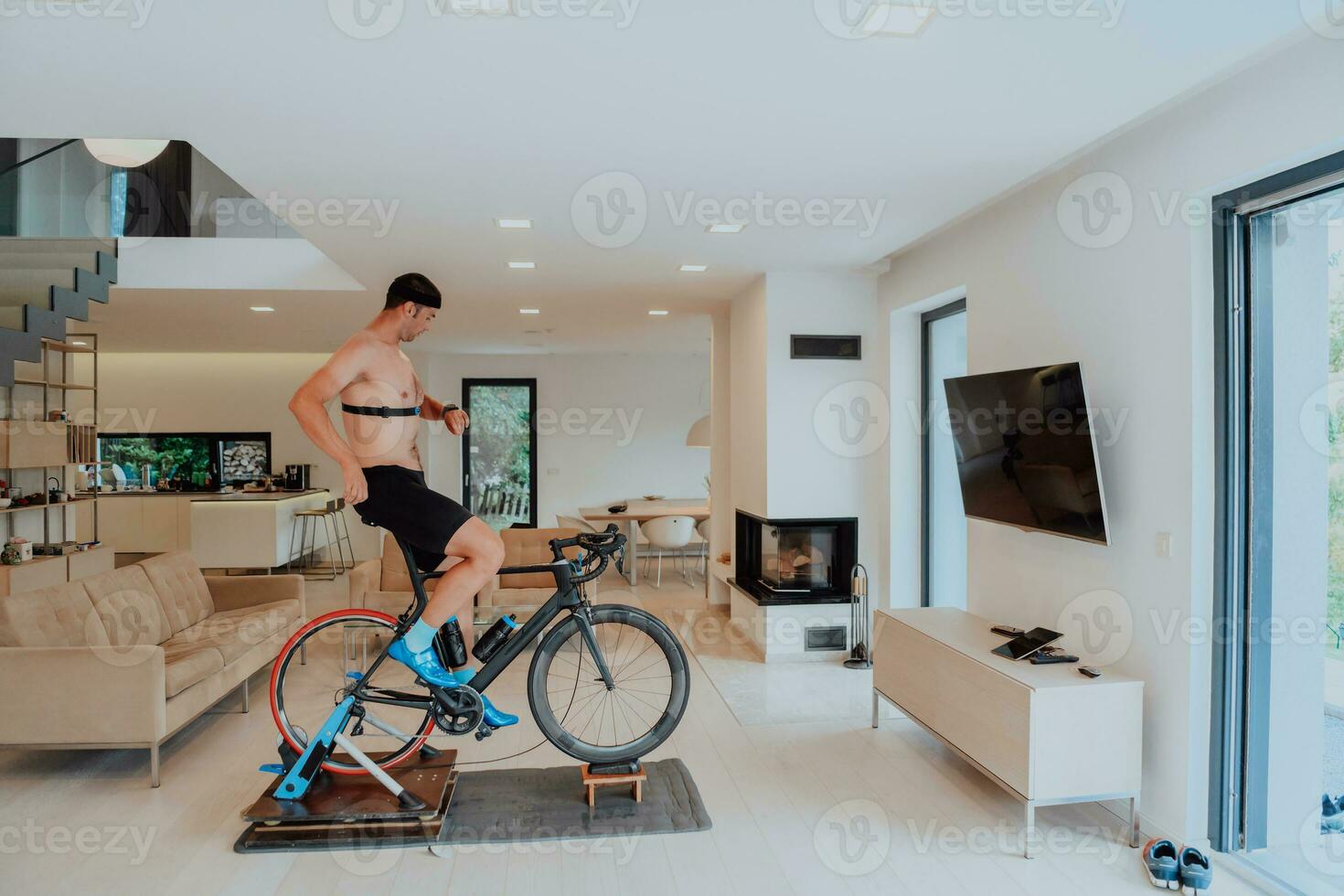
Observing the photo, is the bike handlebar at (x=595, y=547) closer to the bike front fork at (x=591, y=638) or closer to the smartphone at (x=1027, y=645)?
the bike front fork at (x=591, y=638)

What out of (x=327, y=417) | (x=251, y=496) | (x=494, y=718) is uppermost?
(x=327, y=417)

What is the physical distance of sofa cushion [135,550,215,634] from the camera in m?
4.61

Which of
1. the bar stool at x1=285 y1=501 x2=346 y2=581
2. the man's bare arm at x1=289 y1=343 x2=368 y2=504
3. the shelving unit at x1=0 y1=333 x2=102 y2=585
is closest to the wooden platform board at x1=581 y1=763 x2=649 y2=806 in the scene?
the man's bare arm at x1=289 y1=343 x2=368 y2=504

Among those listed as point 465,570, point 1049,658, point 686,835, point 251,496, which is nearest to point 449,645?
point 465,570

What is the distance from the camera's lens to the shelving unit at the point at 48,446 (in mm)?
6000

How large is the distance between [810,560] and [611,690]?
8.81 feet

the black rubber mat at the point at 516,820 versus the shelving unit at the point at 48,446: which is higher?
the shelving unit at the point at 48,446

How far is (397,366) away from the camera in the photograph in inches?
126

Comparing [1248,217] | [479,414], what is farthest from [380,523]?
[479,414]

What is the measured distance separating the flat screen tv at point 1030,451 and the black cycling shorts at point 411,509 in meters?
2.23

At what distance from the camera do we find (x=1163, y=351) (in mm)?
3100

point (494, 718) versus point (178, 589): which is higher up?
point (178, 589)

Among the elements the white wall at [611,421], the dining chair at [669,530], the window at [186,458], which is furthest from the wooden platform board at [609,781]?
the window at [186,458]

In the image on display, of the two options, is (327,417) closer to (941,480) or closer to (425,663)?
(425,663)
